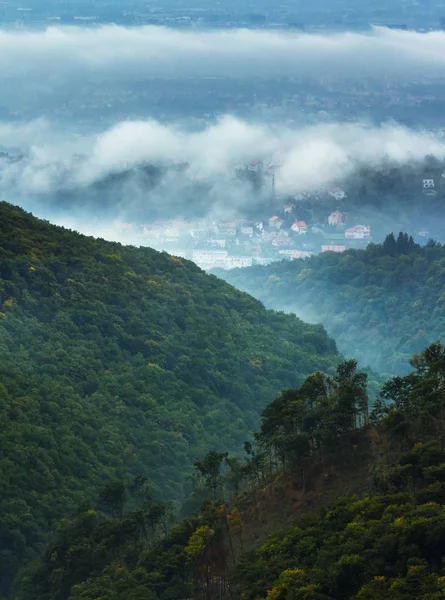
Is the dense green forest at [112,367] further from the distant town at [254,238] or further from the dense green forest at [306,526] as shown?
the distant town at [254,238]

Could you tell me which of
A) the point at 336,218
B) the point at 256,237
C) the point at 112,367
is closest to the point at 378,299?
the point at 112,367

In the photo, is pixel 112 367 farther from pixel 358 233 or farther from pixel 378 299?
pixel 358 233

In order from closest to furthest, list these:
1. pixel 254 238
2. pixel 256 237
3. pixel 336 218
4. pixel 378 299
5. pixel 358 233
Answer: pixel 378 299 → pixel 358 233 → pixel 336 218 → pixel 254 238 → pixel 256 237

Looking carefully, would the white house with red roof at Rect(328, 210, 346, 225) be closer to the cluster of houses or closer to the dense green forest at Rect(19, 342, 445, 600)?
the cluster of houses

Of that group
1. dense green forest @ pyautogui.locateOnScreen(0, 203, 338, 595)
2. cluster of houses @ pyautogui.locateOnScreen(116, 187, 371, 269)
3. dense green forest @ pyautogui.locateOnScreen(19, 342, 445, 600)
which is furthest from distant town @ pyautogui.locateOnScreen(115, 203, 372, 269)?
dense green forest @ pyautogui.locateOnScreen(19, 342, 445, 600)

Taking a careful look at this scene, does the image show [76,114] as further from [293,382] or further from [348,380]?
[348,380]

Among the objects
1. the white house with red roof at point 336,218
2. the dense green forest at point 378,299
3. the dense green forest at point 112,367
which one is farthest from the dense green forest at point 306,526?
the white house with red roof at point 336,218
